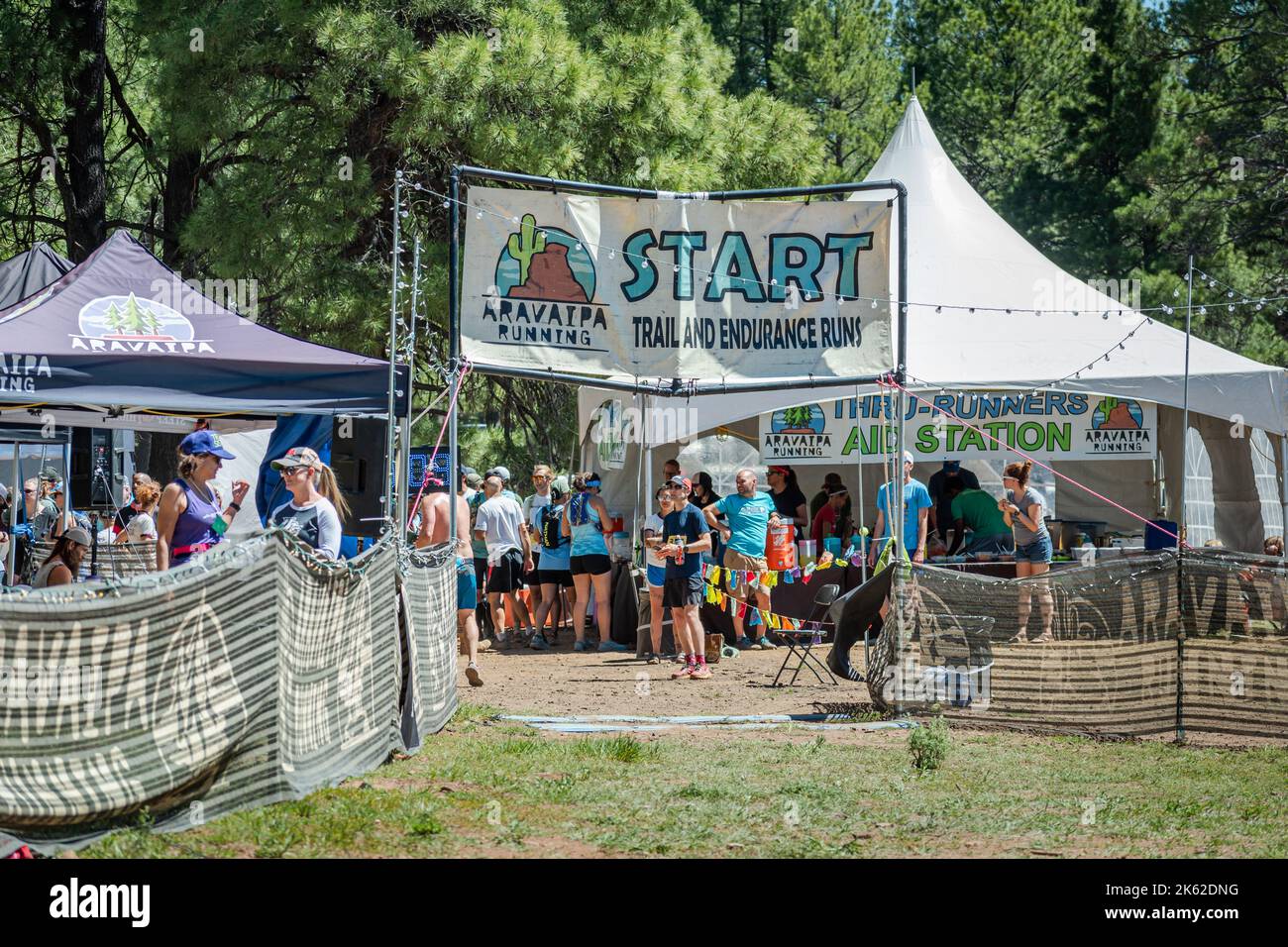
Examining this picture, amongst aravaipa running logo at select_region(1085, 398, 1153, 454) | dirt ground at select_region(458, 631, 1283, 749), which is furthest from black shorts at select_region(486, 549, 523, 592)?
aravaipa running logo at select_region(1085, 398, 1153, 454)

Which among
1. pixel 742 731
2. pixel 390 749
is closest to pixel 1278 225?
pixel 742 731

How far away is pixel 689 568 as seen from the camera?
1243cm

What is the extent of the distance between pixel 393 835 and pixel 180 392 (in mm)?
5035

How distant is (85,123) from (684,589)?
45.0ft

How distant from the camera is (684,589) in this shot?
492 inches

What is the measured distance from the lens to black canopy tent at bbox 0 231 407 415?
983cm

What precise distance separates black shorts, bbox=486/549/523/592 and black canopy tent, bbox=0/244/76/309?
5.12 m

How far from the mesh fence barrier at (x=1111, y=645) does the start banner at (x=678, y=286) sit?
2.90 metres

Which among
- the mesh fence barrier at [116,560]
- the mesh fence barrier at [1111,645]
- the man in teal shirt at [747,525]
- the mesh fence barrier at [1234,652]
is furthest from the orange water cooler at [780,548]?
the mesh fence barrier at [116,560]

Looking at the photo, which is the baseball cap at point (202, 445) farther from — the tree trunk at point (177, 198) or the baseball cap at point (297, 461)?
the tree trunk at point (177, 198)

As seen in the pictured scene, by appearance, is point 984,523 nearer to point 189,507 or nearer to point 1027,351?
point 1027,351

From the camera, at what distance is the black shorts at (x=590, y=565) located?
14.7 metres

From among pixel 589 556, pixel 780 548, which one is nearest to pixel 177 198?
pixel 589 556

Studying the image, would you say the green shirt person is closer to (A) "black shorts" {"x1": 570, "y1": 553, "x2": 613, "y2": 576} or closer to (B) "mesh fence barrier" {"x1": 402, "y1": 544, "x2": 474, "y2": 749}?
(A) "black shorts" {"x1": 570, "y1": 553, "x2": 613, "y2": 576}
